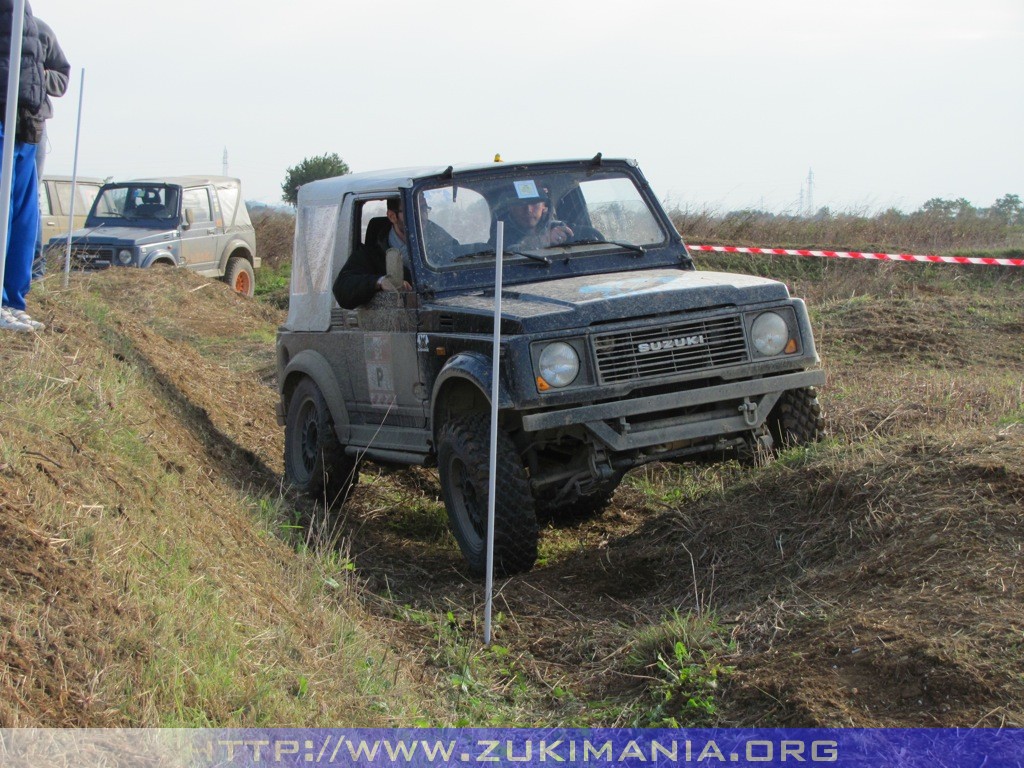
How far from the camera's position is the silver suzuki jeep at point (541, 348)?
5.86 metres

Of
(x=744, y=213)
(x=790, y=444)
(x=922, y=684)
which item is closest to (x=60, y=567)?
(x=922, y=684)

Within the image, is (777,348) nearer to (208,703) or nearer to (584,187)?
(584,187)

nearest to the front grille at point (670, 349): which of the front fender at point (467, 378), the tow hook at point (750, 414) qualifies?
the tow hook at point (750, 414)

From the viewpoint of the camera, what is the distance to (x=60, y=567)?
4.01 metres

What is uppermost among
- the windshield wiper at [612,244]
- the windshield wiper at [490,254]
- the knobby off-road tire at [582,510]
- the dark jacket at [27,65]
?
the dark jacket at [27,65]

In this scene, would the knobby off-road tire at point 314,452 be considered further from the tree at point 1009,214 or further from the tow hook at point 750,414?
the tree at point 1009,214

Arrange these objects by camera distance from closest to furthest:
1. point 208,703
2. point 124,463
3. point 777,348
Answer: point 208,703 → point 124,463 → point 777,348

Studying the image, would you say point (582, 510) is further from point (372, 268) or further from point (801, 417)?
point (372, 268)

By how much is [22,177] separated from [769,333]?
4.09 metres

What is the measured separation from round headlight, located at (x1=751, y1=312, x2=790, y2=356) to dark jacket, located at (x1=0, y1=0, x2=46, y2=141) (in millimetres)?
3922

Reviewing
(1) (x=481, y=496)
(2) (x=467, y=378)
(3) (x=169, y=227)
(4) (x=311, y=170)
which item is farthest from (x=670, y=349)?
(4) (x=311, y=170)

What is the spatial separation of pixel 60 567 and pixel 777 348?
3.60 metres

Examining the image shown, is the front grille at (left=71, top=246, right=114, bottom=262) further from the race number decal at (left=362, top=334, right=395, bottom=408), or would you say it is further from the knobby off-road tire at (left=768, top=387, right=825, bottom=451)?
the knobby off-road tire at (left=768, top=387, right=825, bottom=451)

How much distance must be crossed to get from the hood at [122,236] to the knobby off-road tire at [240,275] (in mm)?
1548
